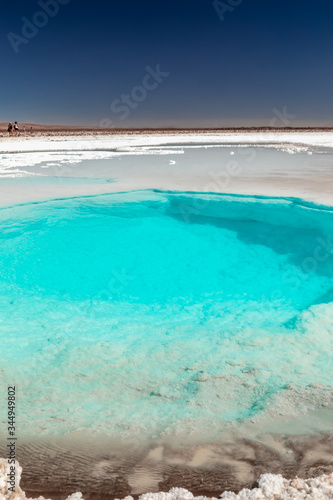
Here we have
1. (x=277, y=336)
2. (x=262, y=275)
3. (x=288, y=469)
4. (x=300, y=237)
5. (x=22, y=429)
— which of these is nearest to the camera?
(x=288, y=469)

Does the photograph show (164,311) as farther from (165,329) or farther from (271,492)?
(271,492)

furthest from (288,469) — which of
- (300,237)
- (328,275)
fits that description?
(300,237)

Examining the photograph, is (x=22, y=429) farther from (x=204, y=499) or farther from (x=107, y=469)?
(x=204, y=499)

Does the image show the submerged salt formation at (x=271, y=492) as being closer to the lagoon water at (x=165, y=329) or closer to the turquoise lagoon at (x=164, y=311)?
the lagoon water at (x=165, y=329)

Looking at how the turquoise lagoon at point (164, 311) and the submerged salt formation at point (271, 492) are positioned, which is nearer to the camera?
the submerged salt formation at point (271, 492)

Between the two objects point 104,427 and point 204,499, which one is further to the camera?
point 104,427

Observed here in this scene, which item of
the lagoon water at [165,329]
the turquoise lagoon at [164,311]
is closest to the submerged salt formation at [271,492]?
the lagoon water at [165,329]
